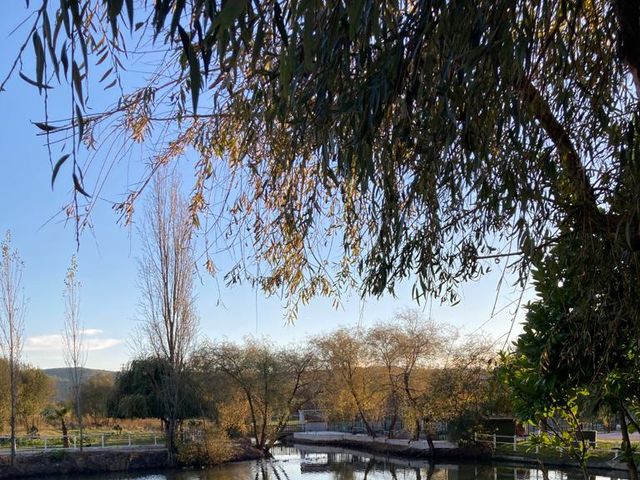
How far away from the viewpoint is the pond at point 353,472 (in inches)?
635

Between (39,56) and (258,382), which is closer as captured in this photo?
(39,56)

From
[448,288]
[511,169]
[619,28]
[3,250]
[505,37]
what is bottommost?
[448,288]

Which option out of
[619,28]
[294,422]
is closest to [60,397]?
[294,422]

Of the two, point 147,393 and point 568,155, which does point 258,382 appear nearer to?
point 147,393

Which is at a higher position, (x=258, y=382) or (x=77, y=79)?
(x=77, y=79)

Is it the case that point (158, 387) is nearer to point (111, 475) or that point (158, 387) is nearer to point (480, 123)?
point (111, 475)

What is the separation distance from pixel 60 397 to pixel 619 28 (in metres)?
32.1

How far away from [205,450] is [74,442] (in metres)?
4.21

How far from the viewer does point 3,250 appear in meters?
18.8

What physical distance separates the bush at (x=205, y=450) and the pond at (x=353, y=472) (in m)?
0.39

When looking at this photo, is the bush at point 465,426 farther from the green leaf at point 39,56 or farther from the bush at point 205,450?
the green leaf at point 39,56

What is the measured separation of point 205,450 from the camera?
19812 mm

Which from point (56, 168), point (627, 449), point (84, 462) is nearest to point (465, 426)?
point (84, 462)

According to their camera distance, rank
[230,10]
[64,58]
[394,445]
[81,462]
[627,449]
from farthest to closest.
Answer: [394,445] → [81,462] → [627,449] → [64,58] → [230,10]
